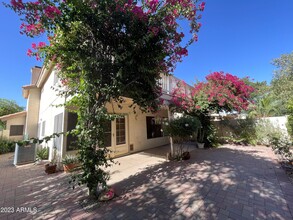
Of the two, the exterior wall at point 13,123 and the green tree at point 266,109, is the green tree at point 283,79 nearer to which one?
the green tree at point 266,109

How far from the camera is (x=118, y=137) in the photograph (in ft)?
25.4

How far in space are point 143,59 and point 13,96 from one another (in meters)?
32.4

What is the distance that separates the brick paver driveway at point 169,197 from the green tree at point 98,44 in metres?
0.62

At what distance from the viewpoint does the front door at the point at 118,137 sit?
731cm

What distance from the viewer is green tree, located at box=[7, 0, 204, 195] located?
3.05 meters

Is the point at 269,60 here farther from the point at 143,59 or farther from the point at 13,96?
the point at 13,96

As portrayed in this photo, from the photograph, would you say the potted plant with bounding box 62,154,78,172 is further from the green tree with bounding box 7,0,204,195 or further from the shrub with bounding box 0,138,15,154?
the shrub with bounding box 0,138,15,154

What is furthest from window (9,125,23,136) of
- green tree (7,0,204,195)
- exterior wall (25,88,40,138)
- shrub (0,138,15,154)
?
green tree (7,0,204,195)

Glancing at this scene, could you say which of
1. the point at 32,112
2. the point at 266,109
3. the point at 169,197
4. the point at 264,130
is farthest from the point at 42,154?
the point at 266,109

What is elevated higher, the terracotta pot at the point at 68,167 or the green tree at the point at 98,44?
the green tree at the point at 98,44

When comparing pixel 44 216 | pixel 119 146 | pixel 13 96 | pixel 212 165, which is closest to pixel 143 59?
pixel 44 216

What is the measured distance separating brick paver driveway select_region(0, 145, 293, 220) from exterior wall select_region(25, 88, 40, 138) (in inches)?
367

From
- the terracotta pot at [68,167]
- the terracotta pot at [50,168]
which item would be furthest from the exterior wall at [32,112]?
the terracotta pot at [68,167]

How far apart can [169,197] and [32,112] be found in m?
15.1
